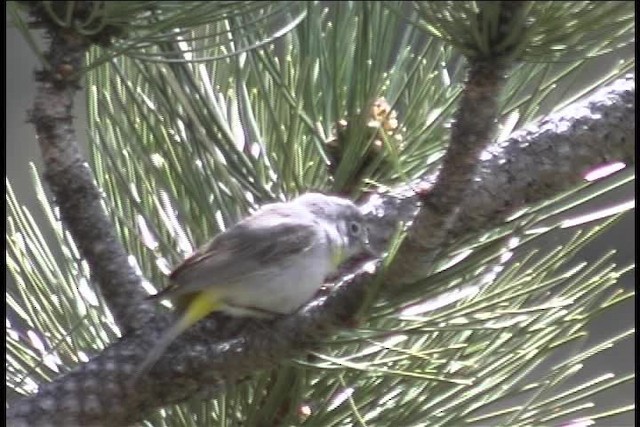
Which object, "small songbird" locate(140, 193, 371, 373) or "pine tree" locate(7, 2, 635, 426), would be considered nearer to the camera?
"pine tree" locate(7, 2, 635, 426)

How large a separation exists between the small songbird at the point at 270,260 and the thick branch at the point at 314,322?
1.1 inches

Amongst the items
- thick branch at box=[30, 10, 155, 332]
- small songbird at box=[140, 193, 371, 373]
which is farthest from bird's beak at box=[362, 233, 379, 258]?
thick branch at box=[30, 10, 155, 332]

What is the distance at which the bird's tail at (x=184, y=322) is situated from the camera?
61 centimetres

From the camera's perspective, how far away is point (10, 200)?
0.78 m

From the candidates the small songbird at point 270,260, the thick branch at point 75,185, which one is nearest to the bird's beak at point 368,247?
the small songbird at point 270,260

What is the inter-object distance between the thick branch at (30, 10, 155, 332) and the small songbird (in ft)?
0.06

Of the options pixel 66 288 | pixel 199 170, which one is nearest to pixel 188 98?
pixel 199 170

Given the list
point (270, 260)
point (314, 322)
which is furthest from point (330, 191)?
point (314, 322)

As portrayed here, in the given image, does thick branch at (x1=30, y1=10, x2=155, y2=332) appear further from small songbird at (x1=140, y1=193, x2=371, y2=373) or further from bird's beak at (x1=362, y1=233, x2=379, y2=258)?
bird's beak at (x1=362, y1=233, x2=379, y2=258)

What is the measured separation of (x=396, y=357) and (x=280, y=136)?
142mm

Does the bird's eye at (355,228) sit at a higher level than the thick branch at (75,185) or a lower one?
lower

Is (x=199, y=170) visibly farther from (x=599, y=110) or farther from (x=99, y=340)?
(x=599, y=110)

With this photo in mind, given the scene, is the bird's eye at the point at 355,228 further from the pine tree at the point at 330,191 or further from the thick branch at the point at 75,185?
the thick branch at the point at 75,185

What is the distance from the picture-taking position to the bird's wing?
67 cm
